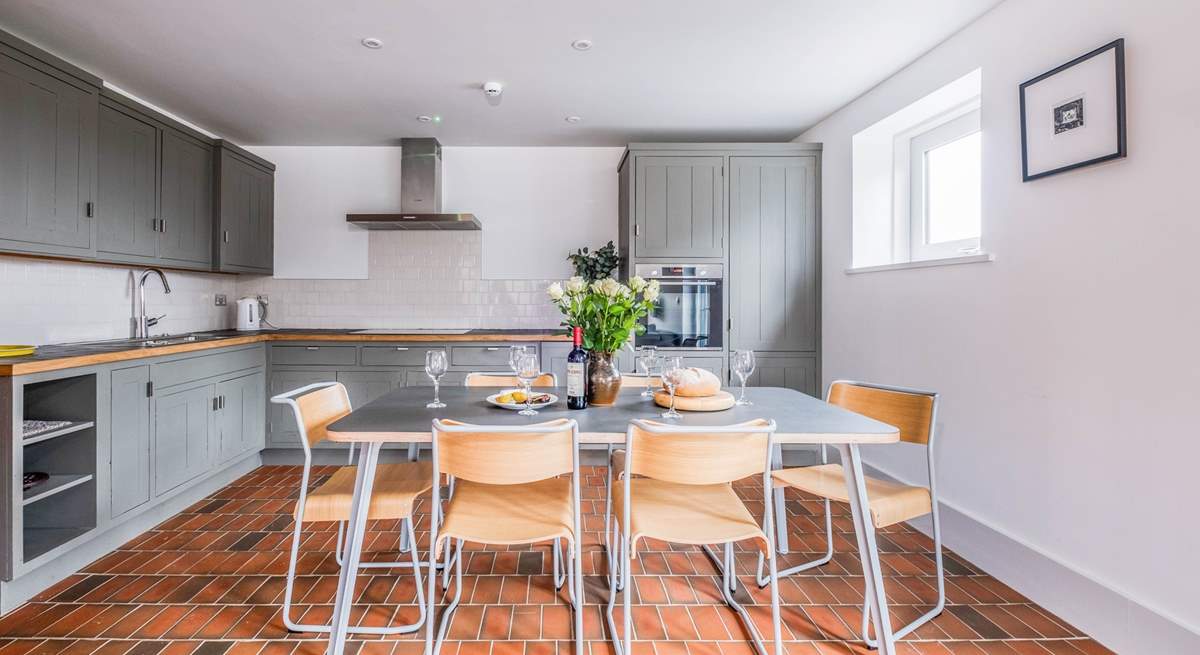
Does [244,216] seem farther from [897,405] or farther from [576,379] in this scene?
[897,405]

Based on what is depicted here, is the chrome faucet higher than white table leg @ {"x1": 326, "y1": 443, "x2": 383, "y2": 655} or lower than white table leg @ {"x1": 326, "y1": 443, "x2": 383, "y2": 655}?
higher

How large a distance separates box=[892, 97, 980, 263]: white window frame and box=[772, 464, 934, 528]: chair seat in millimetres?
1541

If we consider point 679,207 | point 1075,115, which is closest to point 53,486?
point 679,207

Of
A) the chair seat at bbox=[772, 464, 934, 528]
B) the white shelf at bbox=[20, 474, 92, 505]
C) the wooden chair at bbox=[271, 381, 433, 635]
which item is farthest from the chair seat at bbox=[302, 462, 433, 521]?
the chair seat at bbox=[772, 464, 934, 528]

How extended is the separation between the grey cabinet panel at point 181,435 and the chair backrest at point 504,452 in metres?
2.27

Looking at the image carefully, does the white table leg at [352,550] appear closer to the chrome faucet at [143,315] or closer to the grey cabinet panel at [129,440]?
the grey cabinet panel at [129,440]

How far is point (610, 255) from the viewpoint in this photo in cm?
431

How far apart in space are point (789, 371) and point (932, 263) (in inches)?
56.7

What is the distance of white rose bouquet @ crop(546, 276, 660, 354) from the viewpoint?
195 cm

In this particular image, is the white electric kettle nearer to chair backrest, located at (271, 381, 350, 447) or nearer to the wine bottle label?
chair backrest, located at (271, 381, 350, 447)

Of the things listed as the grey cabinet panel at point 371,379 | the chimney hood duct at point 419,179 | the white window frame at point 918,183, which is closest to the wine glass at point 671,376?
the white window frame at point 918,183

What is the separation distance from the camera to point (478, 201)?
→ 4.57 meters

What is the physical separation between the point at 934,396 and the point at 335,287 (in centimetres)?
442

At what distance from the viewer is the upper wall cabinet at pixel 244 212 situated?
3770 millimetres
